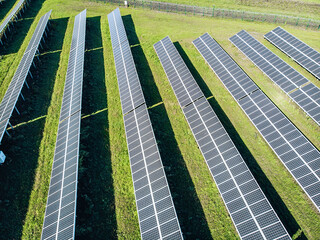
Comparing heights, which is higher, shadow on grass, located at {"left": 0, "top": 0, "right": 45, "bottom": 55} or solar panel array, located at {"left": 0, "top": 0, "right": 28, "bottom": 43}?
solar panel array, located at {"left": 0, "top": 0, "right": 28, "bottom": 43}

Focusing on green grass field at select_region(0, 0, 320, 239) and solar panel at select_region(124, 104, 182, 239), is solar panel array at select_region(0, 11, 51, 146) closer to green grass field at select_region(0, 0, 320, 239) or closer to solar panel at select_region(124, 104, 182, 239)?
green grass field at select_region(0, 0, 320, 239)

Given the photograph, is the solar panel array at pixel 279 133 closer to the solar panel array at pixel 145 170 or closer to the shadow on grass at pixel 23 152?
the solar panel array at pixel 145 170

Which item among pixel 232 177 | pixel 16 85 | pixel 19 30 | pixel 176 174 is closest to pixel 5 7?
pixel 19 30

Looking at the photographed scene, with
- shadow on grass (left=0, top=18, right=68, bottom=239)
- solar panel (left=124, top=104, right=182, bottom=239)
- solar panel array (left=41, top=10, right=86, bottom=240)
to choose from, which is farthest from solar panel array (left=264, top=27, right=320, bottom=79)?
shadow on grass (left=0, top=18, right=68, bottom=239)

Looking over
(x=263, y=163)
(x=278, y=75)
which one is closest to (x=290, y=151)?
(x=263, y=163)

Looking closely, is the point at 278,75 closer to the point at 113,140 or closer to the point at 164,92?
the point at 164,92

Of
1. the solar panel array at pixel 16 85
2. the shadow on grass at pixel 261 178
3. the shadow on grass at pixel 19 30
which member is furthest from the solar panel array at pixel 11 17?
the shadow on grass at pixel 261 178
